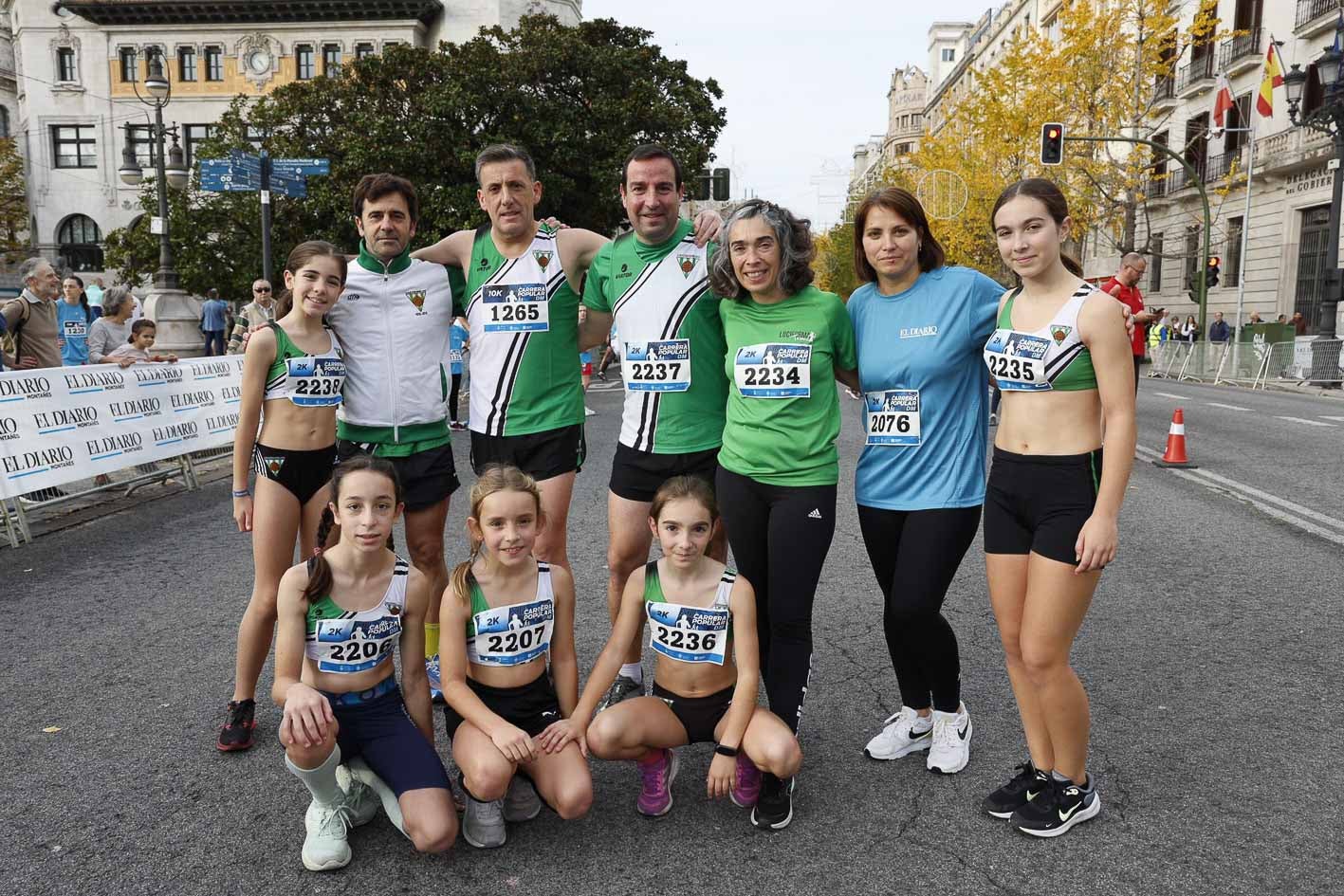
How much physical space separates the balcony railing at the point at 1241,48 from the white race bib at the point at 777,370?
38775mm

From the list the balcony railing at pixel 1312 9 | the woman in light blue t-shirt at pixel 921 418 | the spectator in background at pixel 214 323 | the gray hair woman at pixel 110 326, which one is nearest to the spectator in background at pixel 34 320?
the gray hair woman at pixel 110 326

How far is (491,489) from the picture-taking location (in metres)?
3.30

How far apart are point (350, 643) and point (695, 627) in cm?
112

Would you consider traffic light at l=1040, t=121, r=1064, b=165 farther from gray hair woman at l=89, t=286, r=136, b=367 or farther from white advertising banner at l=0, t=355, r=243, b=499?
gray hair woman at l=89, t=286, r=136, b=367

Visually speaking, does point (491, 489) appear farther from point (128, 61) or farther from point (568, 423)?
point (128, 61)

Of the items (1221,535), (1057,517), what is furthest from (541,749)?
(1221,535)

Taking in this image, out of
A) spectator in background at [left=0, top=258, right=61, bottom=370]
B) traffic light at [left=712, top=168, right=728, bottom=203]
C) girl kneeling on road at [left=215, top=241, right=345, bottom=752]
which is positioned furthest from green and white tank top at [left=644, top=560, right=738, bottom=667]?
traffic light at [left=712, top=168, right=728, bottom=203]

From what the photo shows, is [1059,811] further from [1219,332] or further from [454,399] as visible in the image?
[1219,332]

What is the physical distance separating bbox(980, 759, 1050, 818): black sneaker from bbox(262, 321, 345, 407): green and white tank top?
114 inches

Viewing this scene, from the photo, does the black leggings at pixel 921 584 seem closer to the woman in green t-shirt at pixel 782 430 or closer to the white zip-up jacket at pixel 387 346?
the woman in green t-shirt at pixel 782 430

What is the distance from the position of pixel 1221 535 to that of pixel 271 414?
6.66m

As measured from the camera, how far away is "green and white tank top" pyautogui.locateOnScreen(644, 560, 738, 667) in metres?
3.35

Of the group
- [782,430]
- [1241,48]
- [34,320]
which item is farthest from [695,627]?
[1241,48]

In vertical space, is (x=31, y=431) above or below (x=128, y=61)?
below
